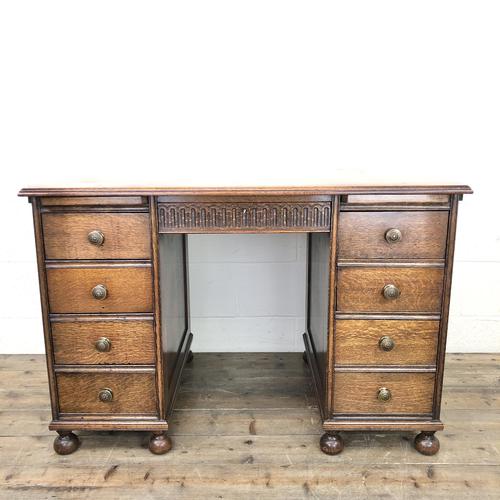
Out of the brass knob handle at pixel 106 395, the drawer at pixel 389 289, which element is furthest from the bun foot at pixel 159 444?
the drawer at pixel 389 289

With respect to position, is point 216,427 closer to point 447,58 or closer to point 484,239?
point 484,239

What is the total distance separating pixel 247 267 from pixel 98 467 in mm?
1079

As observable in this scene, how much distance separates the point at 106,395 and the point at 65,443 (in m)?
0.24

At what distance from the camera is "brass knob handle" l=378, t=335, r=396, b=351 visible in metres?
1.69

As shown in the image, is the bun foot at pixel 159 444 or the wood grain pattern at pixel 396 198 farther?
the bun foot at pixel 159 444

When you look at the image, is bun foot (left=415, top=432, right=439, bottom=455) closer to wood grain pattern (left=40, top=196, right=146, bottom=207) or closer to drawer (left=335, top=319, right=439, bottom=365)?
drawer (left=335, top=319, right=439, bottom=365)

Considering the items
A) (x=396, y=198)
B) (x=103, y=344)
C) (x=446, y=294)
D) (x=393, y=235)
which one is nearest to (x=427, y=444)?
(x=446, y=294)

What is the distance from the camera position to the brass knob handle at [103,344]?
5.57 feet

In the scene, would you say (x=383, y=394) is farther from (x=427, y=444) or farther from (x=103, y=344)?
(x=103, y=344)

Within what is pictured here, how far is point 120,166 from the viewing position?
2348mm

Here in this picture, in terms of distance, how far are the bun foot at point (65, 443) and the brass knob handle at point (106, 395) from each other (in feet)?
0.64

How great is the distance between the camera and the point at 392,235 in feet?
5.25

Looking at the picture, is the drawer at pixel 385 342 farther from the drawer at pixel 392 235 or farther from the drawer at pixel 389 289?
the drawer at pixel 392 235

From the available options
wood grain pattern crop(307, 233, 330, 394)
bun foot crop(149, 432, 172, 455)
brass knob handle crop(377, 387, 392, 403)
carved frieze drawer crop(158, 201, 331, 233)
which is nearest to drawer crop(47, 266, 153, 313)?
carved frieze drawer crop(158, 201, 331, 233)
